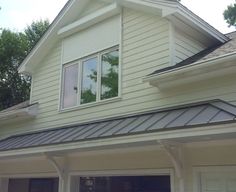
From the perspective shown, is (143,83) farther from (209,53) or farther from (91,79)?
(91,79)

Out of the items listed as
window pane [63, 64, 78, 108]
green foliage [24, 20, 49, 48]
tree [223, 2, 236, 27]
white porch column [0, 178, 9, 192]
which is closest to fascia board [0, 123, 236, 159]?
window pane [63, 64, 78, 108]

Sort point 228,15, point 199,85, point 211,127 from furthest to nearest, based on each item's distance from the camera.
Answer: point 228,15
point 199,85
point 211,127

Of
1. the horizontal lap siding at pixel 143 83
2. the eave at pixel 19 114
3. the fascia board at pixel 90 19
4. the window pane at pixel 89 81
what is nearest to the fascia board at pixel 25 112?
the eave at pixel 19 114

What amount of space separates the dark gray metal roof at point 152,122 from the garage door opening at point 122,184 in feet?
4.38

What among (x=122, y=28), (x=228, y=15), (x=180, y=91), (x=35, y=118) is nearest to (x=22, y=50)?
(x=228, y=15)

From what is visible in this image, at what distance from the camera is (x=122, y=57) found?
33.0 ft

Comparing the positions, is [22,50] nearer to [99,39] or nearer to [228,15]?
[228,15]

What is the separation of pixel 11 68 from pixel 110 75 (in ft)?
67.8

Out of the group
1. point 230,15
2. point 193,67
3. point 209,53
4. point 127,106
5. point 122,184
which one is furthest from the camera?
point 230,15

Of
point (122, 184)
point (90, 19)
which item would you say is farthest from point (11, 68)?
point (122, 184)

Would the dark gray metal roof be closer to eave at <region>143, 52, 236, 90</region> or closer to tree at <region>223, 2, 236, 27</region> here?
eave at <region>143, 52, 236, 90</region>

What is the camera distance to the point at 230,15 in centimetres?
2311

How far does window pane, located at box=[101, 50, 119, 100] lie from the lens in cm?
1020

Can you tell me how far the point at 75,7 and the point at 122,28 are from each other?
7.64 feet
